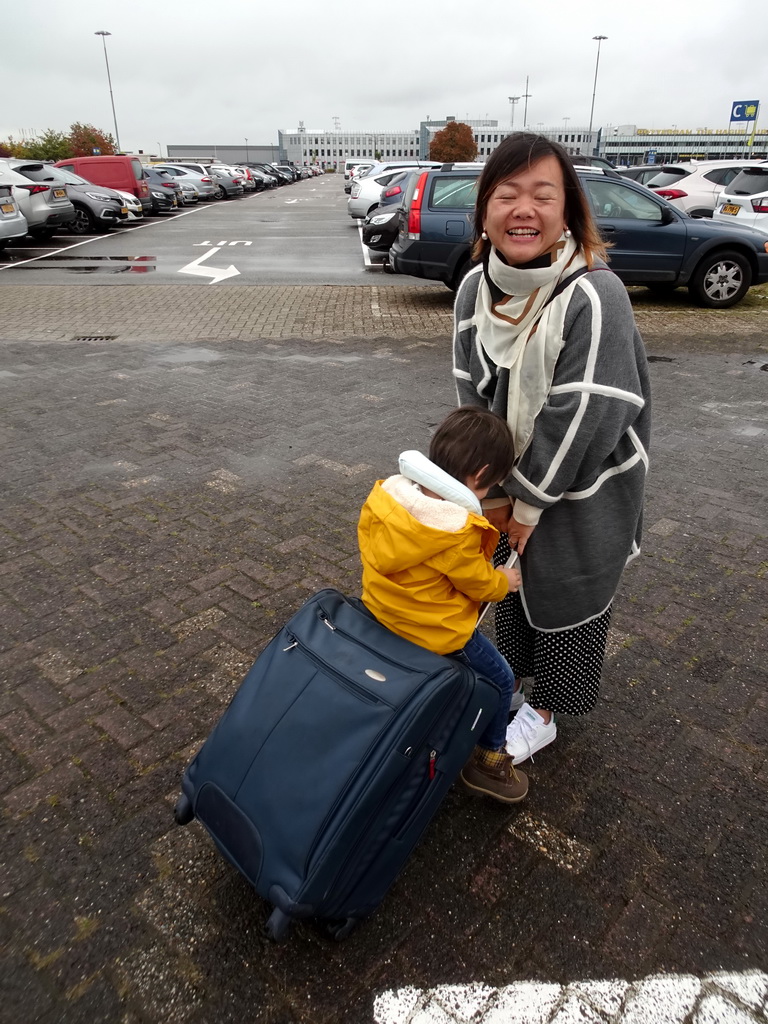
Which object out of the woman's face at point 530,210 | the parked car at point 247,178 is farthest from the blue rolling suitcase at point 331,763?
the parked car at point 247,178

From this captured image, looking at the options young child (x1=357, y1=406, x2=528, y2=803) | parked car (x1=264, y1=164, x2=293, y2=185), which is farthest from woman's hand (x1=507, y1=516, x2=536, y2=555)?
parked car (x1=264, y1=164, x2=293, y2=185)

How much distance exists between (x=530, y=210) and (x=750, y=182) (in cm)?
1453

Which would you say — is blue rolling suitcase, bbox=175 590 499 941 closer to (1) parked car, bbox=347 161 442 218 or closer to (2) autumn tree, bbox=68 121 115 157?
(1) parked car, bbox=347 161 442 218

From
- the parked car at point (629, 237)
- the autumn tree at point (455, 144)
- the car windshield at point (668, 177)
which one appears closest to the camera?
the parked car at point (629, 237)

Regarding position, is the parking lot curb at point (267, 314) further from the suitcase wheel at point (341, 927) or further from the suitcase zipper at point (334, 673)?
the suitcase wheel at point (341, 927)

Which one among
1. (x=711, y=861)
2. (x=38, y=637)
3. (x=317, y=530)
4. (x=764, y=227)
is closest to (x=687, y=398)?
(x=317, y=530)

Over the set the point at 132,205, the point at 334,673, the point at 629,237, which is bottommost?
the point at 334,673

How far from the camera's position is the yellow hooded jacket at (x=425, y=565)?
174 centimetres

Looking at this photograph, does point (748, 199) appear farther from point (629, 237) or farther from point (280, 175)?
point (280, 175)

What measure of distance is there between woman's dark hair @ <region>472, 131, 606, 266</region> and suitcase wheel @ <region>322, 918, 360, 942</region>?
5.86ft

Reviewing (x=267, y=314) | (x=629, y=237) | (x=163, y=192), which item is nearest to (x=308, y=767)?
(x=267, y=314)

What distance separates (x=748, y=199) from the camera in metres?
12.8

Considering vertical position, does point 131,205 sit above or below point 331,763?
above

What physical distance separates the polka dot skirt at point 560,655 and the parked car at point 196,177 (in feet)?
104
